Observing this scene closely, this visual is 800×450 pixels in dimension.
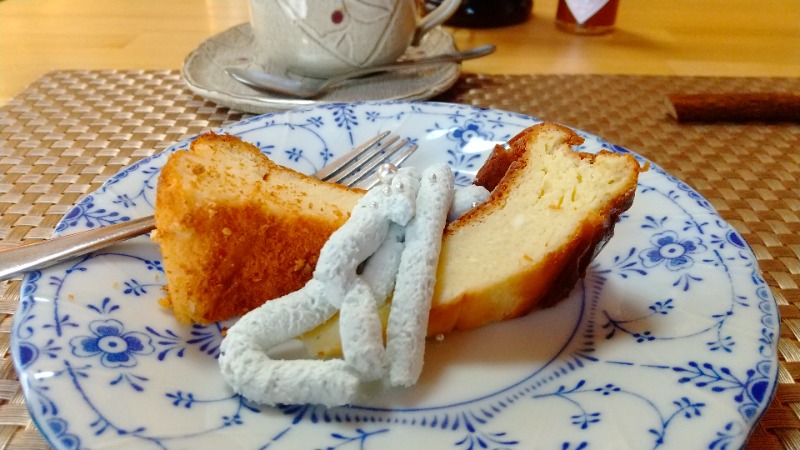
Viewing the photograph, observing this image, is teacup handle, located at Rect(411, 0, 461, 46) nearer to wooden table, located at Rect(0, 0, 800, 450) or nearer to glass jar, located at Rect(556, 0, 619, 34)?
wooden table, located at Rect(0, 0, 800, 450)

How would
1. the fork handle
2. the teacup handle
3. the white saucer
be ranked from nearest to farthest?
1. the fork handle
2. the white saucer
3. the teacup handle

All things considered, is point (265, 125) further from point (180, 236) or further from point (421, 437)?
point (421, 437)

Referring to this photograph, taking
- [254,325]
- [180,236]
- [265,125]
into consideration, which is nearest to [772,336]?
[254,325]

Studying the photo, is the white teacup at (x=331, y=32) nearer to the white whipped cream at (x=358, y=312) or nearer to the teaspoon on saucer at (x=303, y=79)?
the teaspoon on saucer at (x=303, y=79)

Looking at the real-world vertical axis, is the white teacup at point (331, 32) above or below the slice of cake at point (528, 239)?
above

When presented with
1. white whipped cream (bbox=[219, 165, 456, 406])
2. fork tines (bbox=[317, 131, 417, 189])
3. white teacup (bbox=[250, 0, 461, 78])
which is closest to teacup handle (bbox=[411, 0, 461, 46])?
white teacup (bbox=[250, 0, 461, 78])


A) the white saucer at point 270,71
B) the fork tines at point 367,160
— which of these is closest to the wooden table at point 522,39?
the white saucer at point 270,71
